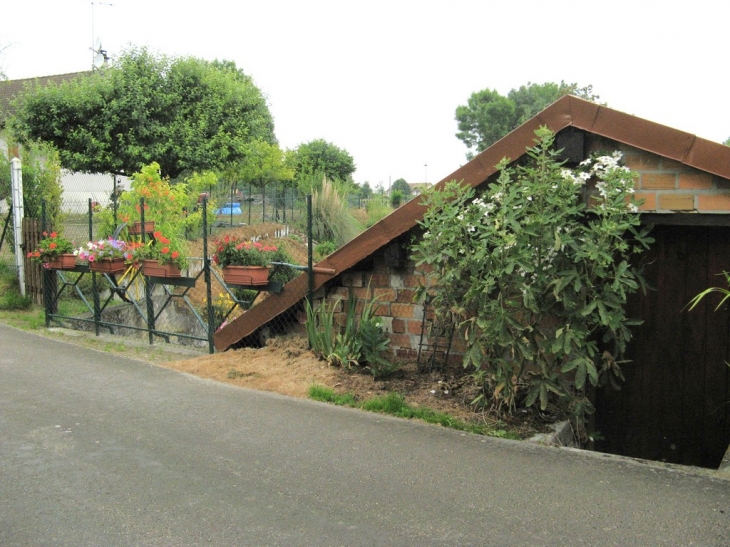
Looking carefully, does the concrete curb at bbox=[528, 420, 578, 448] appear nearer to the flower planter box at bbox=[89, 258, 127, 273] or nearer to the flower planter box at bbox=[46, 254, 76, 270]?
the flower planter box at bbox=[89, 258, 127, 273]

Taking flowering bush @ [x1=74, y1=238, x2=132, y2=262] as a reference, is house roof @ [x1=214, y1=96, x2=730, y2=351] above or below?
above

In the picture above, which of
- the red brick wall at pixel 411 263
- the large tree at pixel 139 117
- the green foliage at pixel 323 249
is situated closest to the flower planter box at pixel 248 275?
the red brick wall at pixel 411 263

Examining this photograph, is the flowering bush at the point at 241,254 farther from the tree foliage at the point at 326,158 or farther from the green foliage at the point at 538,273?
the tree foliage at the point at 326,158

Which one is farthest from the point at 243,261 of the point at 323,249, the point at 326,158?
the point at 326,158

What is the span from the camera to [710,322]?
20.1 ft

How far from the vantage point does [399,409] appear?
5664 mm

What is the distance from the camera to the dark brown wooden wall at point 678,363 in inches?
239

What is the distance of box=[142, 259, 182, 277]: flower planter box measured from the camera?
8266 millimetres

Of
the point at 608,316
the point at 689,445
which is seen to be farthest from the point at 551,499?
the point at 689,445

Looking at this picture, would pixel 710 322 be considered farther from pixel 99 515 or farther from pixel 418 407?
pixel 99 515

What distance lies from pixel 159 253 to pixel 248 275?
1.75m

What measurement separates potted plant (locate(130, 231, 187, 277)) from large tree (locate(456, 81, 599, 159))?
49.5 m

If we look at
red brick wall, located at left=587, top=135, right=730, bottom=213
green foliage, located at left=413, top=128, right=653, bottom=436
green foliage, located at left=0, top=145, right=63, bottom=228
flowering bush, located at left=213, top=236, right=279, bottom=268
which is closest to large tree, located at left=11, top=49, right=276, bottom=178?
green foliage, located at left=0, top=145, right=63, bottom=228

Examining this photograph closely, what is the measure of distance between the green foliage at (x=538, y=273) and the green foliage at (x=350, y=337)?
115 centimetres
